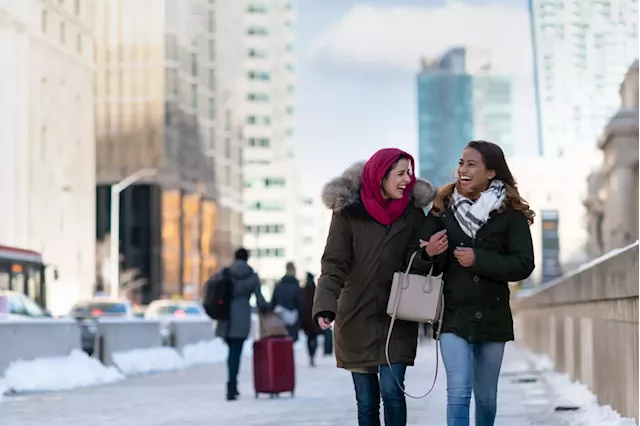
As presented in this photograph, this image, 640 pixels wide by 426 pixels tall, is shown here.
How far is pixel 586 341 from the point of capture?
1611 centimetres

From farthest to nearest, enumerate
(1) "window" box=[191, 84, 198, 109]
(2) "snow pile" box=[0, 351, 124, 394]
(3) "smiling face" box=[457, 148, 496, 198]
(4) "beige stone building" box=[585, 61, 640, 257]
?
(1) "window" box=[191, 84, 198, 109] < (4) "beige stone building" box=[585, 61, 640, 257] < (2) "snow pile" box=[0, 351, 124, 394] < (3) "smiling face" box=[457, 148, 496, 198]

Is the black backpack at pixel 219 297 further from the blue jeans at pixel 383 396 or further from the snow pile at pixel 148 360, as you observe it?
the blue jeans at pixel 383 396

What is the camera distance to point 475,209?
26.4 feet

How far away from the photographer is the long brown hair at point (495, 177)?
8.15 meters

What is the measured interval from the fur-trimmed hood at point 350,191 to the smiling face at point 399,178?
0.15 metres

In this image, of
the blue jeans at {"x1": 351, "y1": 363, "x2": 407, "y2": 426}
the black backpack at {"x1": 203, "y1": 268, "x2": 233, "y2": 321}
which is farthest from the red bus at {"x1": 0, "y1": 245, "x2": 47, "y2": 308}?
the blue jeans at {"x1": 351, "y1": 363, "x2": 407, "y2": 426}

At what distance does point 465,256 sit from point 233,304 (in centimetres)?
1035

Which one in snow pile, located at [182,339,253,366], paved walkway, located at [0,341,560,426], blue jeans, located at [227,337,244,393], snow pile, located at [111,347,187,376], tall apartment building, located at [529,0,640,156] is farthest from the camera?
tall apartment building, located at [529,0,640,156]

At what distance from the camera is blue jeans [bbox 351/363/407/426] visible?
802 cm

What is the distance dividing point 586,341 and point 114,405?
5452 mm

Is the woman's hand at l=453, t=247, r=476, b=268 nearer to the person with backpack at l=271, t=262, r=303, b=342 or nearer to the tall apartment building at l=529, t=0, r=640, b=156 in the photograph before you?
the person with backpack at l=271, t=262, r=303, b=342

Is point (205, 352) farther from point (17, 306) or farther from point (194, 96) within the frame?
point (194, 96)

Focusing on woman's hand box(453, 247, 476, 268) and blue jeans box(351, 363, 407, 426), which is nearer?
woman's hand box(453, 247, 476, 268)

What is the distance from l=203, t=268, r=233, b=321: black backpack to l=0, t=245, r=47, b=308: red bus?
860 inches
